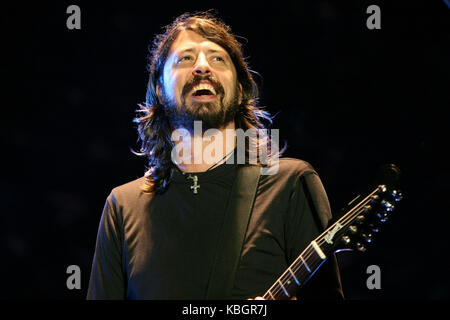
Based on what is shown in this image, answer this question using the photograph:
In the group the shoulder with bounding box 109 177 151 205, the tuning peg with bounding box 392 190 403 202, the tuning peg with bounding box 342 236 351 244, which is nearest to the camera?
the tuning peg with bounding box 392 190 403 202

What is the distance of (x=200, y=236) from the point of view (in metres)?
2.34

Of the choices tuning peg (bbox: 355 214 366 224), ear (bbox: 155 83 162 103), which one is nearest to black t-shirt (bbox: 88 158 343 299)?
tuning peg (bbox: 355 214 366 224)

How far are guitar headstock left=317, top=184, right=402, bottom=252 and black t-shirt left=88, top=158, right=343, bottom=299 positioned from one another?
0.17 meters

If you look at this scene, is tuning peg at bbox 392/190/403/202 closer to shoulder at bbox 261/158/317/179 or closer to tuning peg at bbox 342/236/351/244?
tuning peg at bbox 342/236/351/244

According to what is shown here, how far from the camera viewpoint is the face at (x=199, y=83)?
2.60 metres

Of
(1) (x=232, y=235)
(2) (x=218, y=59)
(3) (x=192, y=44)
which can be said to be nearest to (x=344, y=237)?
(1) (x=232, y=235)

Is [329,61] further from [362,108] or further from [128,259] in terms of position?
[128,259]

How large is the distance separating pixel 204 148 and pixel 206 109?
7.7 inches

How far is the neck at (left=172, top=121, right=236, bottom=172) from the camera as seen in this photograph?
8.59ft

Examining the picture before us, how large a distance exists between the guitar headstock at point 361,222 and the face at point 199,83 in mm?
856

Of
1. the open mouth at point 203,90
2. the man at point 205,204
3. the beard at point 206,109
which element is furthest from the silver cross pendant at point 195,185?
the open mouth at point 203,90

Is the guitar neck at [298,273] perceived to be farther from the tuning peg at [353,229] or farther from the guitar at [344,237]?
the tuning peg at [353,229]
